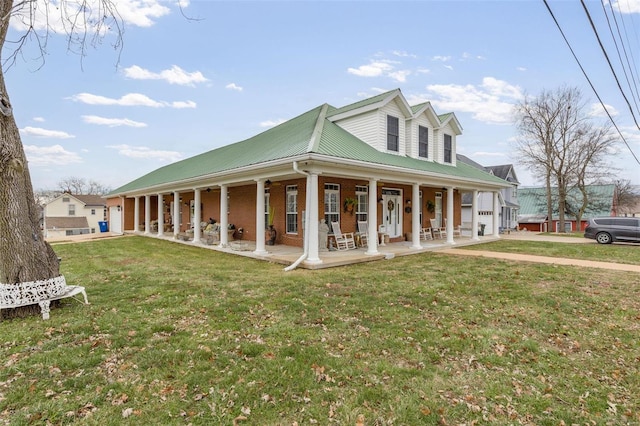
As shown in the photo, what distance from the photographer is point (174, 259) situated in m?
11.0

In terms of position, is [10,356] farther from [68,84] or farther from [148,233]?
[148,233]

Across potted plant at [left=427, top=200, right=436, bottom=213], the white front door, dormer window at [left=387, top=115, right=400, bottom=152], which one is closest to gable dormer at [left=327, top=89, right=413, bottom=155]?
dormer window at [left=387, top=115, right=400, bottom=152]

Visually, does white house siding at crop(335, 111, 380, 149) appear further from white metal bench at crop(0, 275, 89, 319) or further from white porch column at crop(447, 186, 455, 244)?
white metal bench at crop(0, 275, 89, 319)

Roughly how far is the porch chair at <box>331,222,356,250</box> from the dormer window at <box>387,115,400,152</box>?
13.7 ft

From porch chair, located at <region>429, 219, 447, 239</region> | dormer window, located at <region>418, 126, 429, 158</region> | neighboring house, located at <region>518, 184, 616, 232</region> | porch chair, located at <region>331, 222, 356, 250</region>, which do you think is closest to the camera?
porch chair, located at <region>331, 222, 356, 250</region>

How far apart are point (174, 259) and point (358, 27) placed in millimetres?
9659

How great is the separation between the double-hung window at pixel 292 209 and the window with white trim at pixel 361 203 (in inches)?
102

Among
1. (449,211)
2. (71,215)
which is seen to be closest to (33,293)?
(449,211)

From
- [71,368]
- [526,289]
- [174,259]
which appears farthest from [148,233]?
[526,289]

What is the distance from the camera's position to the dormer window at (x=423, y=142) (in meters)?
15.0

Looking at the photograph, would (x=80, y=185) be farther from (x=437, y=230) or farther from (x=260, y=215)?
(x=437, y=230)

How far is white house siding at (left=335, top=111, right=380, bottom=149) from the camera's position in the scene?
13.0m

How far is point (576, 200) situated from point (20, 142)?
43687mm

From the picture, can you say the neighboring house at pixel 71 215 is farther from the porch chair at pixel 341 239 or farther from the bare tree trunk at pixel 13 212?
the bare tree trunk at pixel 13 212
